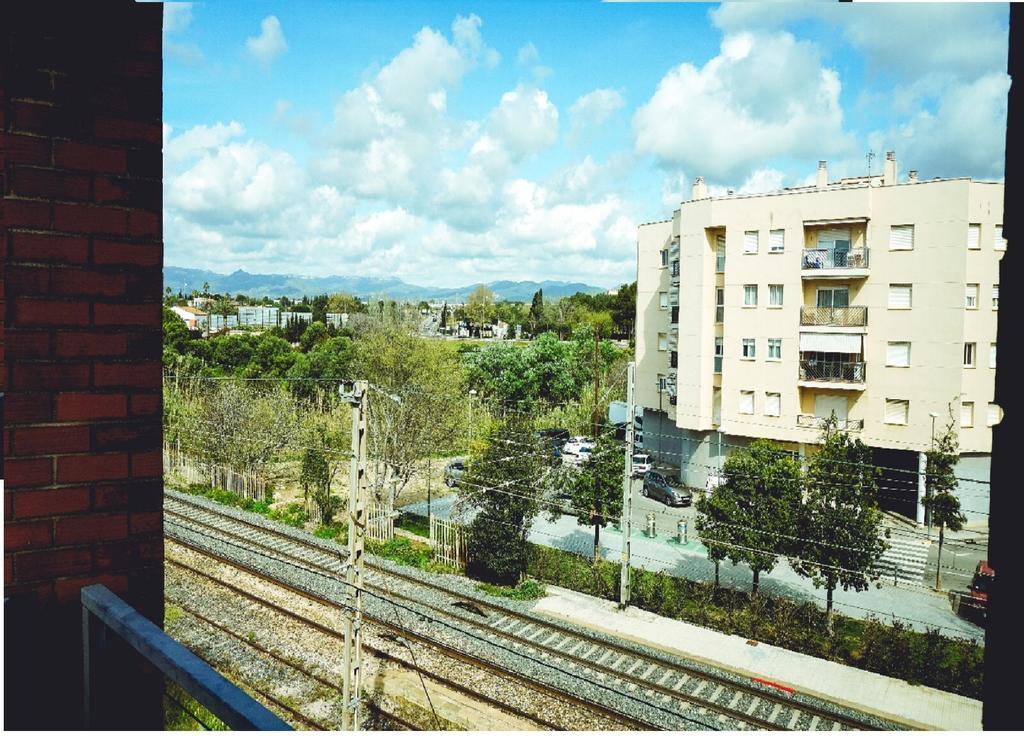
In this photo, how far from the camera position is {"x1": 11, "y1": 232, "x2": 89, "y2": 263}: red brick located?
191cm

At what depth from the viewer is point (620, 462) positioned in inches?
727

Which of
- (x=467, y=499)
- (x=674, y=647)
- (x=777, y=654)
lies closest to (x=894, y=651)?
(x=777, y=654)

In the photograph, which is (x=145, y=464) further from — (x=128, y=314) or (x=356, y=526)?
(x=356, y=526)

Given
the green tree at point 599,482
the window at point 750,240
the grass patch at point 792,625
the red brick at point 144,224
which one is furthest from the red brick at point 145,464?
the window at point 750,240

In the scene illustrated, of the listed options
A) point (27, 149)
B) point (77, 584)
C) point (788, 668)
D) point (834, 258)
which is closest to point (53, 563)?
point (77, 584)

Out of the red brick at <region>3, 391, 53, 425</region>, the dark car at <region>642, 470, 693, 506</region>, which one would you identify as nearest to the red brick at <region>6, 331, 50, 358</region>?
the red brick at <region>3, 391, 53, 425</region>

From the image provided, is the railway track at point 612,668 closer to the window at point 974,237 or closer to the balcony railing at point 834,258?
the balcony railing at point 834,258

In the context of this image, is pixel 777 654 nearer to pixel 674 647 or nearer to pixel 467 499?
pixel 674 647

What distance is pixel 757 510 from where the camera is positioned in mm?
15312

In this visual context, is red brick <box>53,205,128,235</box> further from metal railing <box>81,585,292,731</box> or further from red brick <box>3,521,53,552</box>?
metal railing <box>81,585,292,731</box>

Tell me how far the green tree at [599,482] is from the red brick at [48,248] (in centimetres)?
1656

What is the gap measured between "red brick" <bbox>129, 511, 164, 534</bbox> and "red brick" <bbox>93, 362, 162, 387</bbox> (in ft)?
1.25

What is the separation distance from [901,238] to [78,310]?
25992 mm

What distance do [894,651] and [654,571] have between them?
570 cm
